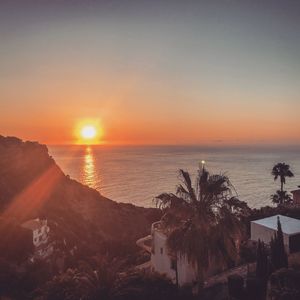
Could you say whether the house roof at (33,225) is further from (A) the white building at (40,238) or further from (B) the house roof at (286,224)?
(B) the house roof at (286,224)

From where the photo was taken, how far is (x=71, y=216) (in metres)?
66.6

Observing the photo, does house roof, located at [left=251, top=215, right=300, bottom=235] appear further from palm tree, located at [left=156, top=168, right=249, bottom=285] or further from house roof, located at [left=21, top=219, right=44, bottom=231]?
house roof, located at [left=21, top=219, right=44, bottom=231]

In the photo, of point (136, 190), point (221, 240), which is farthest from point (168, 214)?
point (136, 190)

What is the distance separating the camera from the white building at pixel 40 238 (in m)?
44.8

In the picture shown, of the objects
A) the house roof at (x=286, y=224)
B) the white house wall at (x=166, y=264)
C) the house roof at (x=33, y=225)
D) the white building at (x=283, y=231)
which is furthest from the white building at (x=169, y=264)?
the house roof at (x=33, y=225)

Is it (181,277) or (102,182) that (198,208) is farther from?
(102,182)

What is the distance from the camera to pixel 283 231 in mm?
21344

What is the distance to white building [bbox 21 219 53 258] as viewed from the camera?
147 feet

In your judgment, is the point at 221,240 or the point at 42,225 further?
the point at 42,225

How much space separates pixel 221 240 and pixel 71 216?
189ft

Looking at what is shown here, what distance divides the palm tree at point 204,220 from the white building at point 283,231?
8347 mm

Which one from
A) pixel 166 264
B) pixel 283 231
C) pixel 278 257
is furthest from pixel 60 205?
pixel 278 257

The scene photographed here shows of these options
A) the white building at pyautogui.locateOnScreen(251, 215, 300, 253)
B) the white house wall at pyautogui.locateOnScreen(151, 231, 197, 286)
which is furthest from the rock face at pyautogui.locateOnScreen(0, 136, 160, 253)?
the white house wall at pyautogui.locateOnScreen(151, 231, 197, 286)

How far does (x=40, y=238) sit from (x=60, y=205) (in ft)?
79.4
